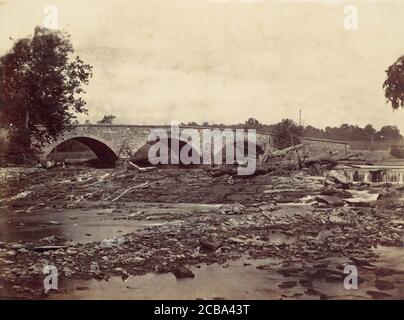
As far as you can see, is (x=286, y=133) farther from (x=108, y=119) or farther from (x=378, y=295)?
(x=108, y=119)

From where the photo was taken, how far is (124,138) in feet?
22.3

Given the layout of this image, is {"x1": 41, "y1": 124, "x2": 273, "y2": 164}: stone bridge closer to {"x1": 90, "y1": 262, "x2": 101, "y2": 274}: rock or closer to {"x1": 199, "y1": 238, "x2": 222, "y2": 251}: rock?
{"x1": 199, "y1": 238, "x2": 222, "y2": 251}: rock

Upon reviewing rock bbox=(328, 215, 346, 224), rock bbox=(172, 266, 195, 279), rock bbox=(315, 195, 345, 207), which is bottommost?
rock bbox=(172, 266, 195, 279)

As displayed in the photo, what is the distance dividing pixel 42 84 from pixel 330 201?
4.03 meters

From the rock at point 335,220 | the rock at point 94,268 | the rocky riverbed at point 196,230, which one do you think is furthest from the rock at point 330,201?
the rock at point 94,268

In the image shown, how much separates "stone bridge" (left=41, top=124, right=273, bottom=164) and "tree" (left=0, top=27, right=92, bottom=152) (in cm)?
33

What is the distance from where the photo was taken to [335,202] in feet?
19.5

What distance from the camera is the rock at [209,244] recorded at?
5598 millimetres

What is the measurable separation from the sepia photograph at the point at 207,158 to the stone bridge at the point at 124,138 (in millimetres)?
40

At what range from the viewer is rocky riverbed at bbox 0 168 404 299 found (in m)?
5.41

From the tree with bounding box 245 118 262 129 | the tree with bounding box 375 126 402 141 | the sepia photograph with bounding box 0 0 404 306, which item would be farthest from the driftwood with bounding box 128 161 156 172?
the tree with bounding box 375 126 402 141

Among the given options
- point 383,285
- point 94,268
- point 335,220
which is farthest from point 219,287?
point 383,285
